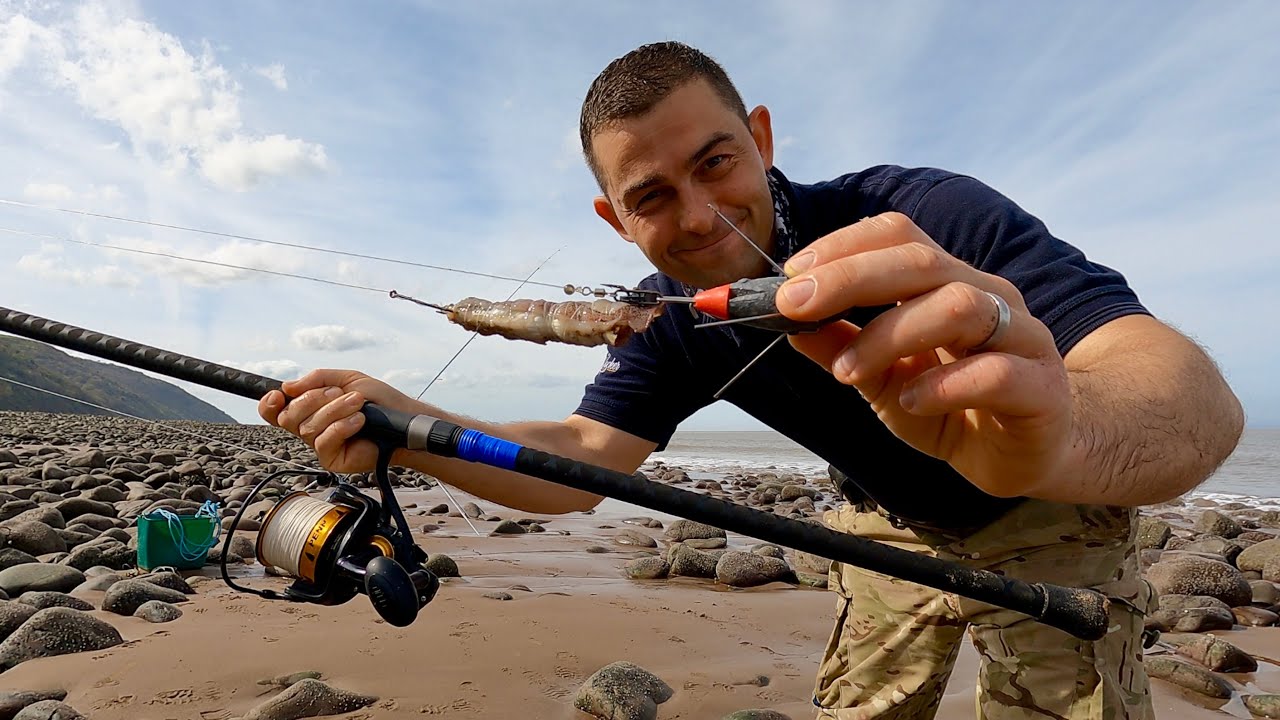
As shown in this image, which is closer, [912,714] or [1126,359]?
[1126,359]

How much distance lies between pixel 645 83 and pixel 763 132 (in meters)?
0.71

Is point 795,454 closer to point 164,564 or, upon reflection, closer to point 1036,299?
point 164,564

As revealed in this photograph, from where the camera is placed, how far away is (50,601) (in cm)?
442

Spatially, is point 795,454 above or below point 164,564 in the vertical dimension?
above

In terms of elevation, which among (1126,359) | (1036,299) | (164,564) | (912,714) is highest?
(1036,299)

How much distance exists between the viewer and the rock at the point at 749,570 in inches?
272

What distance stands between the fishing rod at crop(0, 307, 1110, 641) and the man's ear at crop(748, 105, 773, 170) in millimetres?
1736

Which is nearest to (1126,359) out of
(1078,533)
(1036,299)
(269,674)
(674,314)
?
(1036,299)

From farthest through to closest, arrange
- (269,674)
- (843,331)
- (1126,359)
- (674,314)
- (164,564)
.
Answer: (164,564), (269,674), (674,314), (1126,359), (843,331)

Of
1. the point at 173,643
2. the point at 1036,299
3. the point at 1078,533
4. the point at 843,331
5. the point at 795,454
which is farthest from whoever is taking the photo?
the point at 795,454

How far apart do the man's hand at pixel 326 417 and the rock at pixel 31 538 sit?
5.35m

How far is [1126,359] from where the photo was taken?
75.6 inches

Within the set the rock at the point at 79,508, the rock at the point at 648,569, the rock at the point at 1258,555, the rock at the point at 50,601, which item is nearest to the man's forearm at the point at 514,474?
the rock at the point at 50,601

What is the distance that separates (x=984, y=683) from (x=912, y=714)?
414 millimetres
